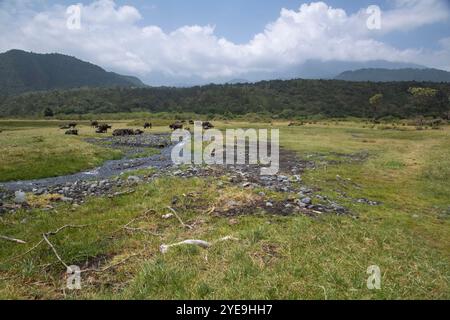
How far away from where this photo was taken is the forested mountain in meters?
117

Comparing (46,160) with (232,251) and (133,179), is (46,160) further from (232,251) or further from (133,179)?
(232,251)

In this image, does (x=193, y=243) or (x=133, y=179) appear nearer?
(x=193, y=243)

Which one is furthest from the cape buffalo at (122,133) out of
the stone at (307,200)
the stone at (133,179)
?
the stone at (307,200)

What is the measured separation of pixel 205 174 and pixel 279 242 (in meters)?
10.9

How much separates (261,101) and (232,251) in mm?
133062

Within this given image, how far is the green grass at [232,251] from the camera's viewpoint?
6.30 metres

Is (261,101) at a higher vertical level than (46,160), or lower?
higher

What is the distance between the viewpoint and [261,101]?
452 feet

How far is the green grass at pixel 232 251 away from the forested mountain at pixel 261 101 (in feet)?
317

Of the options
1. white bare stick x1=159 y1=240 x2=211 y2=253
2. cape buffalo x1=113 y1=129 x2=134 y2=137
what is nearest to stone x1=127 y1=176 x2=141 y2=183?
white bare stick x1=159 y1=240 x2=211 y2=253

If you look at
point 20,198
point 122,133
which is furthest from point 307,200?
point 122,133

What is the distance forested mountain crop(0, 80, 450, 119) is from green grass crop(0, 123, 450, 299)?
317 feet

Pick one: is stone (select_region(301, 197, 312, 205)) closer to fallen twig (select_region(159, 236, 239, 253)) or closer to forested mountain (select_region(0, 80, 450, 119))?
fallen twig (select_region(159, 236, 239, 253))

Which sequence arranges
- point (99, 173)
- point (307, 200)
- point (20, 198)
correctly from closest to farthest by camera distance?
point (307, 200)
point (20, 198)
point (99, 173)
